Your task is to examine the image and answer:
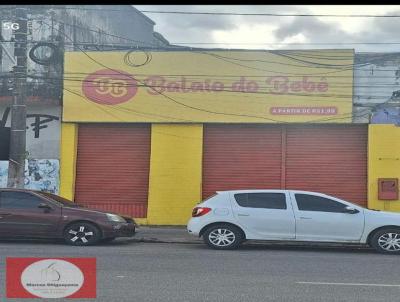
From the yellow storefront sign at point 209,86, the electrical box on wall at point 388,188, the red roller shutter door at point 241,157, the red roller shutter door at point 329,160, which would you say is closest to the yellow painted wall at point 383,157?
the electrical box on wall at point 388,188

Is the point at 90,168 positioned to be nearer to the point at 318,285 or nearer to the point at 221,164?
the point at 221,164

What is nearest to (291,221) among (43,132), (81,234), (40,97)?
(81,234)

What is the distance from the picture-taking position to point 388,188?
669 inches

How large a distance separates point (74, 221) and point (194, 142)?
234 inches

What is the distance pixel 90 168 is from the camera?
18.1 m

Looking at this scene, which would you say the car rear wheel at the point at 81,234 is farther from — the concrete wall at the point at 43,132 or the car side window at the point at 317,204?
the concrete wall at the point at 43,132

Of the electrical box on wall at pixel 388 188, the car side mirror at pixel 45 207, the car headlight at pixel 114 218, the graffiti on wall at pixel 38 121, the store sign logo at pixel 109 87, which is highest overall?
the store sign logo at pixel 109 87

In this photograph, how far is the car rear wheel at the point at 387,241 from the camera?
11906 mm

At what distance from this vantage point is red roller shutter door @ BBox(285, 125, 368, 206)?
683 inches

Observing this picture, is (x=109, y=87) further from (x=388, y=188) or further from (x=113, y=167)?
(x=388, y=188)

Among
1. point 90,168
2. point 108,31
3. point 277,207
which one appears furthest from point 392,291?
point 108,31

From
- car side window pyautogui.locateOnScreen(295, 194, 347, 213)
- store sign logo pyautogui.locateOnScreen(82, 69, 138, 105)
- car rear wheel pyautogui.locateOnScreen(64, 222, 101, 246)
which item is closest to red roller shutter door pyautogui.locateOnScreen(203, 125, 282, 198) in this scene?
store sign logo pyautogui.locateOnScreen(82, 69, 138, 105)

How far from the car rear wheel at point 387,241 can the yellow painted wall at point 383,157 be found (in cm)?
525

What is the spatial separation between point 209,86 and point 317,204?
21.6ft
